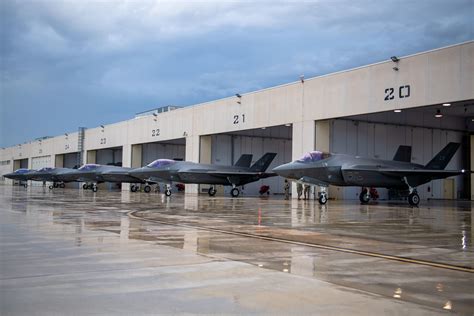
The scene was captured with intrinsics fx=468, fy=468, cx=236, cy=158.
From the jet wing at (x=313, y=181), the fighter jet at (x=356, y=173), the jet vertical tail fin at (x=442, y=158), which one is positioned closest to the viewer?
the fighter jet at (x=356, y=173)

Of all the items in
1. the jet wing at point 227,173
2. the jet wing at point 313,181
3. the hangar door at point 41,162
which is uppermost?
the hangar door at point 41,162

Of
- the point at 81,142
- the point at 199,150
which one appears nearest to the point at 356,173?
the point at 199,150

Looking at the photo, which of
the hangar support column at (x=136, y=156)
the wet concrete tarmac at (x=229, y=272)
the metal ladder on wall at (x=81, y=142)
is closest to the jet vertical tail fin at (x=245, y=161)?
the hangar support column at (x=136, y=156)

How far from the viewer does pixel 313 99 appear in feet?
96.1

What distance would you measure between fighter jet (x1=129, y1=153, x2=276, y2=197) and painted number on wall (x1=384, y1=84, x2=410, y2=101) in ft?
34.4

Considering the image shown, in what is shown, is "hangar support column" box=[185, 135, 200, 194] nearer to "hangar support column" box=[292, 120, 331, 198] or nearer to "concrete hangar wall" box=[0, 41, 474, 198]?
"concrete hangar wall" box=[0, 41, 474, 198]

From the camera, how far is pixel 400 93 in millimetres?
24172

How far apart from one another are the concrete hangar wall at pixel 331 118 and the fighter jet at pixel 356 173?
3.04 metres

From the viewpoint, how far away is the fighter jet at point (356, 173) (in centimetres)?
2523

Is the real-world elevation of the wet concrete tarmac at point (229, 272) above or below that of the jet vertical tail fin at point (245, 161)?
below

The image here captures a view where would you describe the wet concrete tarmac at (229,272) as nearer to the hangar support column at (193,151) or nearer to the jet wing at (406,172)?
the jet wing at (406,172)

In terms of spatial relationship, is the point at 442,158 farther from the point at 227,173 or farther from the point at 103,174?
the point at 103,174

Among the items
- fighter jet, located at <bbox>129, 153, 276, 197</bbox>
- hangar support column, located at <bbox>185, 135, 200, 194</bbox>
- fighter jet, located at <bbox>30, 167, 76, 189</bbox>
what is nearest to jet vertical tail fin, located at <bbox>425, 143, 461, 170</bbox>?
fighter jet, located at <bbox>129, 153, 276, 197</bbox>

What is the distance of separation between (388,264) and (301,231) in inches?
174
